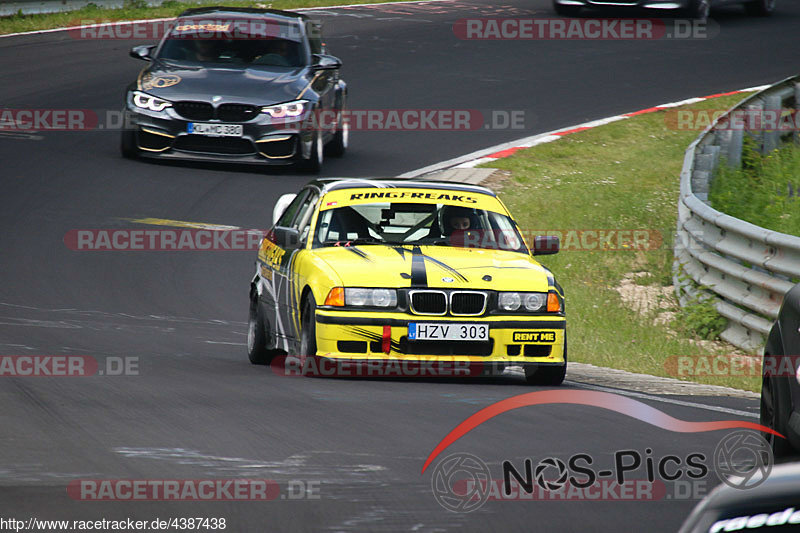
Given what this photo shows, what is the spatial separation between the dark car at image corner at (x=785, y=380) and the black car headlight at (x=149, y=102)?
11983 mm

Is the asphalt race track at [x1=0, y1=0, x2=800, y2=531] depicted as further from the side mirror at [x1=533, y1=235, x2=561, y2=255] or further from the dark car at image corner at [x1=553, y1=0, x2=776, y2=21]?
the dark car at image corner at [x1=553, y1=0, x2=776, y2=21]

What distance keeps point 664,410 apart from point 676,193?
35.7ft

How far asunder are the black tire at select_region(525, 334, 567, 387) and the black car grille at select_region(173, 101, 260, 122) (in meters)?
8.79

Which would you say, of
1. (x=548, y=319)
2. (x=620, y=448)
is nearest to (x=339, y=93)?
(x=548, y=319)

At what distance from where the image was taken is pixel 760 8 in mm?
33500

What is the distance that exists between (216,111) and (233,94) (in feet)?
1.04

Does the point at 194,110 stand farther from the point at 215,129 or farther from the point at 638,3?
the point at 638,3

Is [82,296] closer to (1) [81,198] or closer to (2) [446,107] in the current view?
(1) [81,198]

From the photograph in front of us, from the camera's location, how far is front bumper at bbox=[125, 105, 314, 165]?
17.1m

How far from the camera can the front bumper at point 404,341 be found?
8.55 m

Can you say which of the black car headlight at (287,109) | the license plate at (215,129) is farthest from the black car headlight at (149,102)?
the black car headlight at (287,109)

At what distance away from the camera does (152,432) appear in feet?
21.1

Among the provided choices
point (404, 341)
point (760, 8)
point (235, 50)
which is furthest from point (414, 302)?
point (760, 8)

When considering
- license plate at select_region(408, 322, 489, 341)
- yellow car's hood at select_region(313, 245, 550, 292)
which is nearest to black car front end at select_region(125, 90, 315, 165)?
yellow car's hood at select_region(313, 245, 550, 292)
